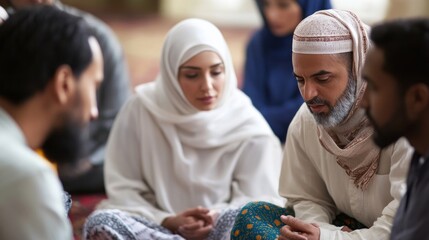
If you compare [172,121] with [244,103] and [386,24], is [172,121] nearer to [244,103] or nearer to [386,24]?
[244,103]

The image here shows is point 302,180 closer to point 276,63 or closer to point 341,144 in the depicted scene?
point 341,144

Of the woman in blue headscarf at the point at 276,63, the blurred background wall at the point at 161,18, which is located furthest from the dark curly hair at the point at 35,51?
the blurred background wall at the point at 161,18

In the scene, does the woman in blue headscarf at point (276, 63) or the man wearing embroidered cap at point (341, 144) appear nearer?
the man wearing embroidered cap at point (341, 144)

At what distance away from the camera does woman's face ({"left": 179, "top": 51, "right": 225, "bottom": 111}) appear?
133 inches

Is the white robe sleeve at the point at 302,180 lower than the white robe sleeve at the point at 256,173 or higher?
higher

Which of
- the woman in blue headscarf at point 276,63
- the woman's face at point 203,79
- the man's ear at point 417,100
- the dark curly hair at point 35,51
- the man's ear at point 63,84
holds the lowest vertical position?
the woman in blue headscarf at point 276,63

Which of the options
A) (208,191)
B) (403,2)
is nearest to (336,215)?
(208,191)

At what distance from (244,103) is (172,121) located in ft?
1.07

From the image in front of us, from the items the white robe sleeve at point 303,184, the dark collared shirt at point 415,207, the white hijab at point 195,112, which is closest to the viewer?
the dark collared shirt at point 415,207

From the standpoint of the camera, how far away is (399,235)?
7.00 feet

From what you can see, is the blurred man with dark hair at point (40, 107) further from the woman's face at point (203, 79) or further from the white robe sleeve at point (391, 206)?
the woman's face at point (203, 79)

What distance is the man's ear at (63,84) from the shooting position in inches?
82.3

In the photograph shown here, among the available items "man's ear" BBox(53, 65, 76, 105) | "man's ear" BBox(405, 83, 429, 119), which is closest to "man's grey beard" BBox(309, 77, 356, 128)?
"man's ear" BBox(405, 83, 429, 119)

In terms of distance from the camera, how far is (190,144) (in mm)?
3531
